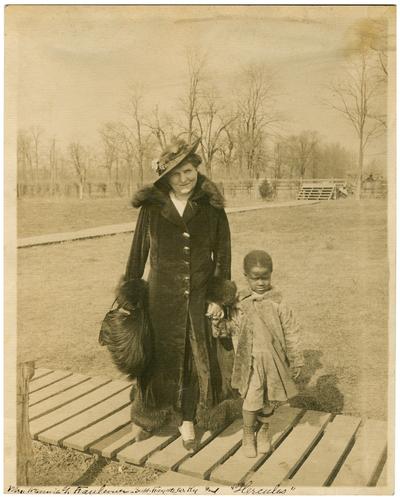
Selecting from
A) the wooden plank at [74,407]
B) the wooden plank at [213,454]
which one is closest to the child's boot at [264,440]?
the wooden plank at [213,454]

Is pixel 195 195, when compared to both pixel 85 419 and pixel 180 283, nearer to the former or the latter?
pixel 180 283

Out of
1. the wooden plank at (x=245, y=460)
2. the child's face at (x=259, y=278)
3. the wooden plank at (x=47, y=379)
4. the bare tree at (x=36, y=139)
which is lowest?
the wooden plank at (x=245, y=460)

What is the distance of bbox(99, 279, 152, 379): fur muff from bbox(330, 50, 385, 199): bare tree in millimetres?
1731

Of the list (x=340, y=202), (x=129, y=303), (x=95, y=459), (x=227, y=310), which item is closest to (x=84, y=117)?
(x=129, y=303)

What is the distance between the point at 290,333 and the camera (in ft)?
9.61

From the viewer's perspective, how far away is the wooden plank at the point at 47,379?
3746 mm

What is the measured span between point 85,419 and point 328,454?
158 centimetres

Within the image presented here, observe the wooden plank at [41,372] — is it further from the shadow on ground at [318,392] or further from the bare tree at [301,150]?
the bare tree at [301,150]

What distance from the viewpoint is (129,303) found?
3000 mm

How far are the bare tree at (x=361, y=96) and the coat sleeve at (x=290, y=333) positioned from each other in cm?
131

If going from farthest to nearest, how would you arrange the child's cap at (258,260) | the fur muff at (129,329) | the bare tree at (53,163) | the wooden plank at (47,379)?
the wooden plank at (47,379), the bare tree at (53,163), the fur muff at (129,329), the child's cap at (258,260)

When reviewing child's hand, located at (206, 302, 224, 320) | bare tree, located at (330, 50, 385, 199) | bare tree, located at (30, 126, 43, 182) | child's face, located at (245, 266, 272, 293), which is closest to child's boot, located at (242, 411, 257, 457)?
child's hand, located at (206, 302, 224, 320)

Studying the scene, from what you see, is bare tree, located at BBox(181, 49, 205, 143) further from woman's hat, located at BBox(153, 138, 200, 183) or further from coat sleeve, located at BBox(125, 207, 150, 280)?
coat sleeve, located at BBox(125, 207, 150, 280)

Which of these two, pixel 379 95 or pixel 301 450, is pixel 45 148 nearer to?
pixel 379 95
